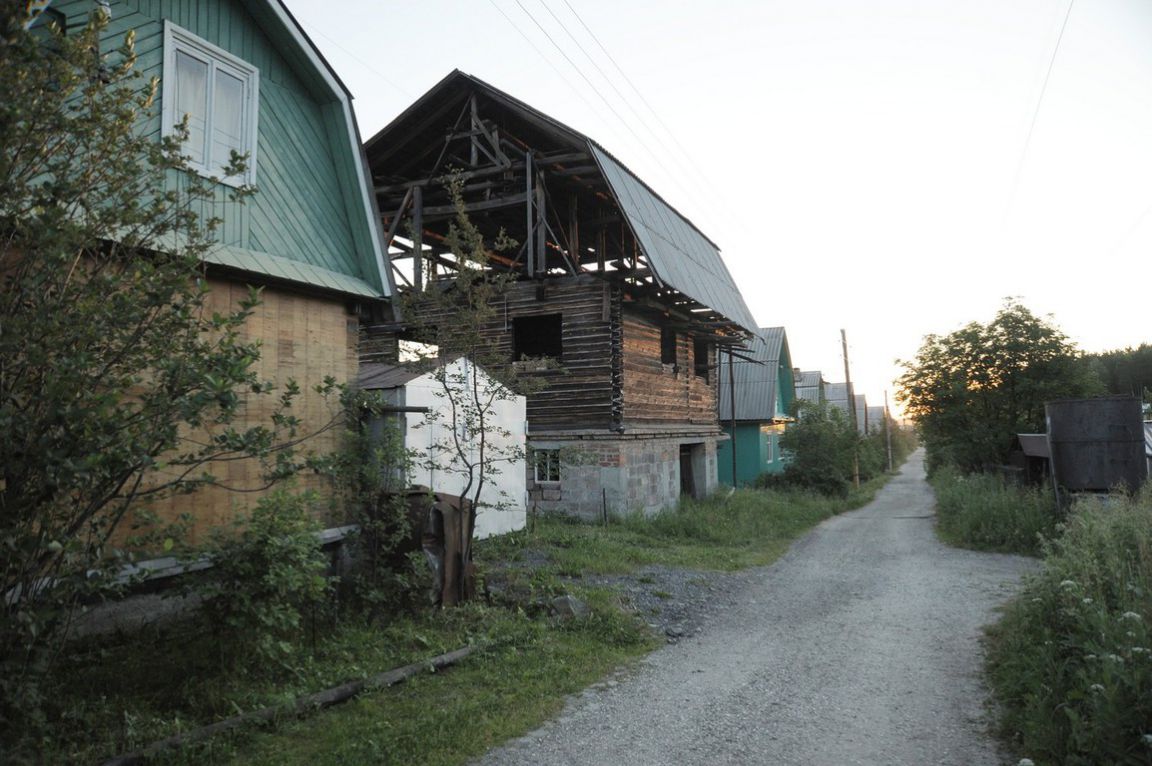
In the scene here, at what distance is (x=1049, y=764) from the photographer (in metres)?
4.51

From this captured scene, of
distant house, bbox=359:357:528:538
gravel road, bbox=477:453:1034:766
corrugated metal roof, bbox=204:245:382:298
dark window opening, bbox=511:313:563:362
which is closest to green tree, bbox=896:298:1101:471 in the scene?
gravel road, bbox=477:453:1034:766

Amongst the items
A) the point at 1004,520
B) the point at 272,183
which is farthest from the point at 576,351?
the point at 272,183

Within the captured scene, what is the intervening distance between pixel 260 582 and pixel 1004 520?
14.4 m

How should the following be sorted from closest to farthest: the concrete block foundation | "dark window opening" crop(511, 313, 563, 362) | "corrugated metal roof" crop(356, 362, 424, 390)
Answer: "corrugated metal roof" crop(356, 362, 424, 390)
the concrete block foundation
"dark window opening" crop(511, 313, 563, 362)

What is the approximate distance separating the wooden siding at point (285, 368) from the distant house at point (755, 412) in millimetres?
20714

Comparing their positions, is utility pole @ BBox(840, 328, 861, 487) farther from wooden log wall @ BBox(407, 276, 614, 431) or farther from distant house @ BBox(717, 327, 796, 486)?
wooden log wall @ BBox(407, 276, 614, 431)

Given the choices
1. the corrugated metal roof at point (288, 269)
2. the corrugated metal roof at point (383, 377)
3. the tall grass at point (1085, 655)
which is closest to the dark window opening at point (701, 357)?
the corrugated metal roof at point (383, 377)

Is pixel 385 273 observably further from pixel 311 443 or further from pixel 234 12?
pixel 234 12

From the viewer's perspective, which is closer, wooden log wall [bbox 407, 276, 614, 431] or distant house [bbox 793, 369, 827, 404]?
wooden log wall [bbox 407, 276, 614, 431]

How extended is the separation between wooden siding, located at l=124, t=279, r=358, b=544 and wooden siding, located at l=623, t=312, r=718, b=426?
9289 mm

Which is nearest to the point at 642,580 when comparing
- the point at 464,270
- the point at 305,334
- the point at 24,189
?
the point at 464,270

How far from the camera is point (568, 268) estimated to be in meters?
17.5

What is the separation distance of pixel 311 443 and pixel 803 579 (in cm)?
798

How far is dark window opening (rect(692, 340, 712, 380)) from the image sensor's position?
2227cm
